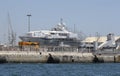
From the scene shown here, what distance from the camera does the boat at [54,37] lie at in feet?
439

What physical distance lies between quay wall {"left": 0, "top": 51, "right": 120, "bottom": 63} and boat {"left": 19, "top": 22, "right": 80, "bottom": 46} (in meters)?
33.4

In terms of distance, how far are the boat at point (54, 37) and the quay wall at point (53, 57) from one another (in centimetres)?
3338

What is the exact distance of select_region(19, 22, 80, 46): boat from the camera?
134 metres

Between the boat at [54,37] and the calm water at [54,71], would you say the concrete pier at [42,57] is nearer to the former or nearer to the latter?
the calm water at [54,71]

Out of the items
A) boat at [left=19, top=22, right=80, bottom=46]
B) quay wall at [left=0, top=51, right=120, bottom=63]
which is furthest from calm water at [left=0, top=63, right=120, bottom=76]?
boat at [left=19, top=22, right=80, bottom=46]

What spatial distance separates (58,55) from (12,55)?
9505 mm

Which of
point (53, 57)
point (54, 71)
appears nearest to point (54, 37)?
point (53, 57)

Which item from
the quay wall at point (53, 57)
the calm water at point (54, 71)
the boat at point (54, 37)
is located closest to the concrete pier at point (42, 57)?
the quay wall at point (53, 57)

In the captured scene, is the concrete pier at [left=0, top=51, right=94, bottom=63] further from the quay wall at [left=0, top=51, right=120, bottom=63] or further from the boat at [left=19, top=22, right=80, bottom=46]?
the boat at [left=19, top=22, right=80, bottom=46]

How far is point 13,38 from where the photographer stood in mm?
129500

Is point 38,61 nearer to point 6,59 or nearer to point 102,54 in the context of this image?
point 6,59

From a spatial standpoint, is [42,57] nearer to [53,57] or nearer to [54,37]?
[53,57]

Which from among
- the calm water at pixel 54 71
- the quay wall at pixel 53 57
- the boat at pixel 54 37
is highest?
the boat at pixel 54 37

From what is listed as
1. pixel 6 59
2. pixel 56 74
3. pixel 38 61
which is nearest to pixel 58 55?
pixel 38 61
